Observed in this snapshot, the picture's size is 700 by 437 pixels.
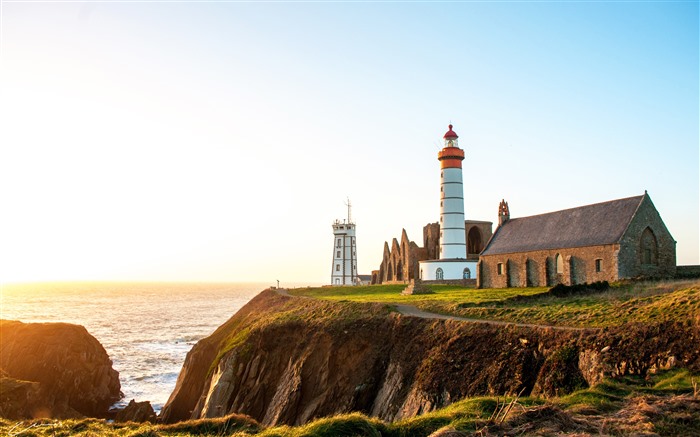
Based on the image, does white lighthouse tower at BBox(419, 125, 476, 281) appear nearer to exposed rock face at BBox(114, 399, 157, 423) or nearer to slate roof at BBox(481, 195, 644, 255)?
slate roof at BBox(481, 195, 644, 255)

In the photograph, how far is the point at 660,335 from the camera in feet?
59.9

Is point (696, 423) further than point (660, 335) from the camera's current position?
No

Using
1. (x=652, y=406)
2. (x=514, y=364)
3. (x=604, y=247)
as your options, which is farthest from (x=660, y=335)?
(x=604, y=247)

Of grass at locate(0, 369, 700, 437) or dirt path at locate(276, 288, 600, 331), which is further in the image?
dirt path at locate(276, 288, 600, 331)

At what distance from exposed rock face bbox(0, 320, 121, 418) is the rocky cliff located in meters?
6.41

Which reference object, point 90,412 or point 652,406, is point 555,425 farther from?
point 90,412

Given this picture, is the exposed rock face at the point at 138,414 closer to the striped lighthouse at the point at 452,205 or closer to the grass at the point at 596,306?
the grass at the point at 596,306

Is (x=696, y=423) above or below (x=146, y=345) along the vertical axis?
above

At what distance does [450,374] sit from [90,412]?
27.7 metres

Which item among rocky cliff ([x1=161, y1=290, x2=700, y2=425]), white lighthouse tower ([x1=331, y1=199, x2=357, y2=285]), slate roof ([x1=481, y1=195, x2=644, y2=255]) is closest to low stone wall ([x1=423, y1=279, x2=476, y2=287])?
slate roof ([x1=481, y1=195, x2=644, y2=255])

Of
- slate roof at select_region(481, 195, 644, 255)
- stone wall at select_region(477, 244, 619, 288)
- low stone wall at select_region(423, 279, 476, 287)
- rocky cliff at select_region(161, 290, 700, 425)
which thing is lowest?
rocky cliff at select_region(161, 290, 700, 425)

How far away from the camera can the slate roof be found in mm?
40531

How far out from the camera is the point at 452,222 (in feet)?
196

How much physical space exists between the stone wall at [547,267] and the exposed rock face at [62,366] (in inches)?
1342
